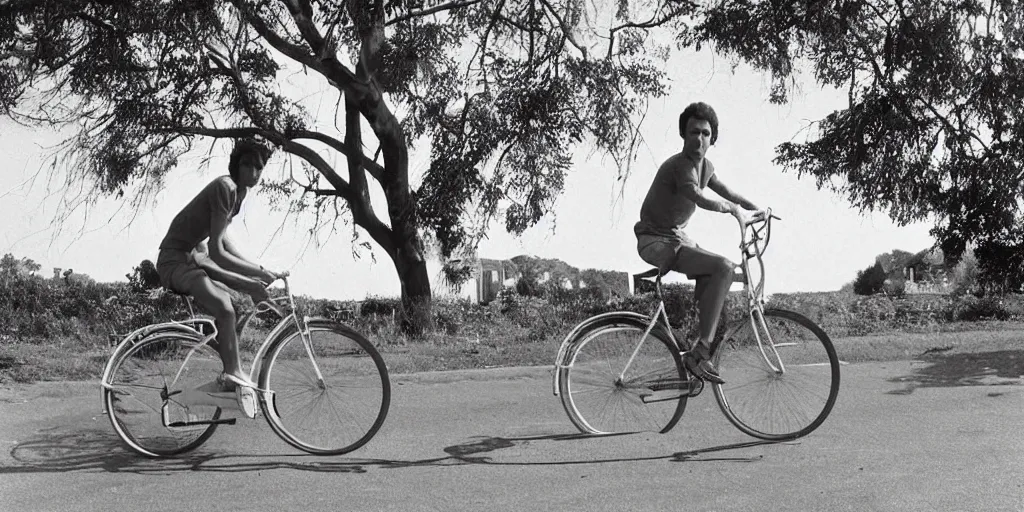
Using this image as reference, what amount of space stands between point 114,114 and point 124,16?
88.7 inches

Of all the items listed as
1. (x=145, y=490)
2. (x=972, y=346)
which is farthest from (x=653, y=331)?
(x=972, y=346)

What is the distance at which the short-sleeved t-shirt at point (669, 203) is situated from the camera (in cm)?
542

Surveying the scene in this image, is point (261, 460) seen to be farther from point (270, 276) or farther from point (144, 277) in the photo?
point (144, 277)

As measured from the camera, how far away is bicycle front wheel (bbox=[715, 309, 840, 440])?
553 centimetres

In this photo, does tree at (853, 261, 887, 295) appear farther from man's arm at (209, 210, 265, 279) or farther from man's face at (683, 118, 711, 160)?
man's arm at (209, 210, 265, 279)

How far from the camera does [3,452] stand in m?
5.59

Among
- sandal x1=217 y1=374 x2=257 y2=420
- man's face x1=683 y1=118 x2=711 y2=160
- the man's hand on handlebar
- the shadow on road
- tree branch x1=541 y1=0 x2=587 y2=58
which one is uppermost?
tree branch x1=541 y1=0 x2=587 y2=58

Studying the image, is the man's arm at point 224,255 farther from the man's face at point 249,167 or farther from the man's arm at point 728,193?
the man's arm at point 728,193

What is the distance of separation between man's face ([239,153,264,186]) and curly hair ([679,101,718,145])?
239 centimetres

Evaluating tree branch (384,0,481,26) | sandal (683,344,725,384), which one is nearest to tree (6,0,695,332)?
tree branch (384,0,481,26)

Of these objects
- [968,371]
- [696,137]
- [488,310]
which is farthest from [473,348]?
[696,137]

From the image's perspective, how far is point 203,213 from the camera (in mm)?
5188

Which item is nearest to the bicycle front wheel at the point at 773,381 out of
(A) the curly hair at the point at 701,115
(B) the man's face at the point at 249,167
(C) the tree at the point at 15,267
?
(A) the curly hair at the point at 701,115

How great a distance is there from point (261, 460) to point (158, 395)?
0.76 meters
